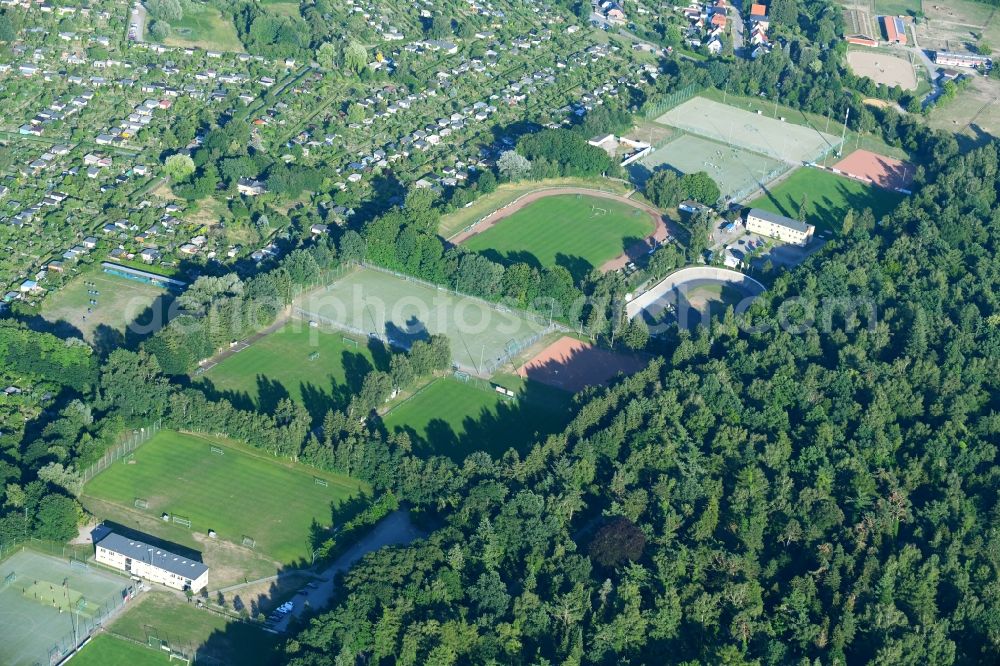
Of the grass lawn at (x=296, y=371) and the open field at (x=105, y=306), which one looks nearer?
the grass lawn at (x=296, y=371)

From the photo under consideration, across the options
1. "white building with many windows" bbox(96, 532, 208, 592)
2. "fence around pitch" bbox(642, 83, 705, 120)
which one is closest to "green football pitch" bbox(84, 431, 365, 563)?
Answer: "white building with many windows" bbox(96, 532, 208, 592)

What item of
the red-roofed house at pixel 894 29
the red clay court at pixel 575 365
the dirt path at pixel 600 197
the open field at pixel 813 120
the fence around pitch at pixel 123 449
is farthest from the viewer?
the red-roofed house at pixel 894 29

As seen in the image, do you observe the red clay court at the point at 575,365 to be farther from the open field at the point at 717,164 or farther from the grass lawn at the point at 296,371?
the open field at the point at 717,164

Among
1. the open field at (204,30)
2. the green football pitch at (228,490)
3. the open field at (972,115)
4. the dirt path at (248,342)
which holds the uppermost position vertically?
the open field at (204,30)

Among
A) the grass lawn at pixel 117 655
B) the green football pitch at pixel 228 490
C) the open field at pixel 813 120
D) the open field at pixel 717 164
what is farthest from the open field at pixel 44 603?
the open field at pixel 813 120

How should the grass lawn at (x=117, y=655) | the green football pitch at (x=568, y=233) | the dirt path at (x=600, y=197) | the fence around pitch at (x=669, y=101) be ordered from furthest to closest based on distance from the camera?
the fence around pitch at (x=669, y=101)
the dirt path at (x=600, y=197)
the green football pitch at (x=568, y=233)
the grass lawn at (x=117, y=655)

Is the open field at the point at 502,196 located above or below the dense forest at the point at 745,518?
below
